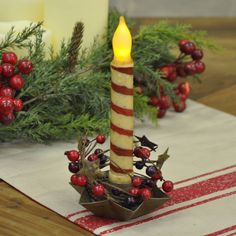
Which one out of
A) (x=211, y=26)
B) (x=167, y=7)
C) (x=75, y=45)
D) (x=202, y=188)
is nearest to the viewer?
(x=202, y=188)

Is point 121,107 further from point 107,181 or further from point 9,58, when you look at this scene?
point 9,58

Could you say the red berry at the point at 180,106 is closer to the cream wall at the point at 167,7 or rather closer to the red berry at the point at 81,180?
the red berry at the point at 81,180

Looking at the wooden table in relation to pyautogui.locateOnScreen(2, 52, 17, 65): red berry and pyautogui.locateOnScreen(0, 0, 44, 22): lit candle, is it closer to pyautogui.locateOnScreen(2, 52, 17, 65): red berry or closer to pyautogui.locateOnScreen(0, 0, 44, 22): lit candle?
pyautogui.locateOnScreen(2, 52, 17, 65): red berry

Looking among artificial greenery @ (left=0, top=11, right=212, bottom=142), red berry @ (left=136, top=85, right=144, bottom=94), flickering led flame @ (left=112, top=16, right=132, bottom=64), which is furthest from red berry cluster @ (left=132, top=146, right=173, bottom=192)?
red berry @ (left=136, top=85, right=144, bottom=94)

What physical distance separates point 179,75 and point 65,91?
25 centimetres

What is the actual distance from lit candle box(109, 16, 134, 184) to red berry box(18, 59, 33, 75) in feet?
0.71

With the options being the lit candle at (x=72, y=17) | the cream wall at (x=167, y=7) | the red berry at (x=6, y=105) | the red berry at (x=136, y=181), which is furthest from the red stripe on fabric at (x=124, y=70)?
the cream wall at (x=167, y=7)

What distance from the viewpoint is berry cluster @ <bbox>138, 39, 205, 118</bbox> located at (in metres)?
1.18

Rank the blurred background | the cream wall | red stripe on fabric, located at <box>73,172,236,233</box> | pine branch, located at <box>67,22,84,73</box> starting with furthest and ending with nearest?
1. the cream wall
2. the blurred background
3. pine branch, located at <box>67,22,84,73</box>
4. red stripe on fabric, located at <box>73,172,236,233</box>

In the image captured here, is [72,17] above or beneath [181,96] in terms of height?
above

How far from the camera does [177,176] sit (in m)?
0.96

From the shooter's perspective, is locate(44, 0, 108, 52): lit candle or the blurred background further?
the blurred background

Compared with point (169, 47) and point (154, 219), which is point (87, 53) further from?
point (154, 219)

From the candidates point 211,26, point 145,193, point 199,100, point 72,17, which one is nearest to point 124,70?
point 145,193
